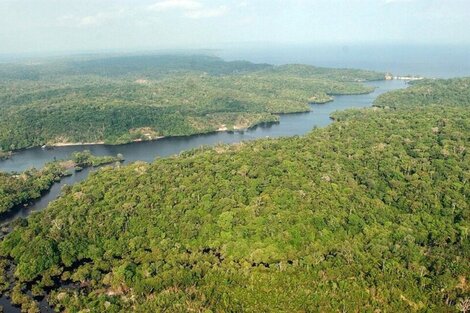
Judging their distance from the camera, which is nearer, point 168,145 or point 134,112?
point 168,145

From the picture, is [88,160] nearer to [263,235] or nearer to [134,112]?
[134,112]

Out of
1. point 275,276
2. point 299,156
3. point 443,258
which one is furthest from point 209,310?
point 299,156

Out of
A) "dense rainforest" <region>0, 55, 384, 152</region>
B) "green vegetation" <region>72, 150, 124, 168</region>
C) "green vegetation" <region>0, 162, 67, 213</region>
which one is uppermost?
"dense rainforest" <region>0, 55, 384, 152</region>

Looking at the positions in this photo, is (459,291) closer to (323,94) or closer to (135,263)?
(135,263)

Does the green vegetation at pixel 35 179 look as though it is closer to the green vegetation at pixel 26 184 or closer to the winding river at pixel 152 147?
the green vegetation at pixel 26 184

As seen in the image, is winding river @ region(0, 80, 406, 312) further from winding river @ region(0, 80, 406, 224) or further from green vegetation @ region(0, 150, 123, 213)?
green vegetation @ region(0, 150, 123, 213)

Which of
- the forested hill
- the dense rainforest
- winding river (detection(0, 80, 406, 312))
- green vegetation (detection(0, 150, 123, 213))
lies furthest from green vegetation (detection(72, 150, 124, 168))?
the forested hill

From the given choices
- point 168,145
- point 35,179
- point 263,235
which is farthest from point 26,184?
point 263,235
